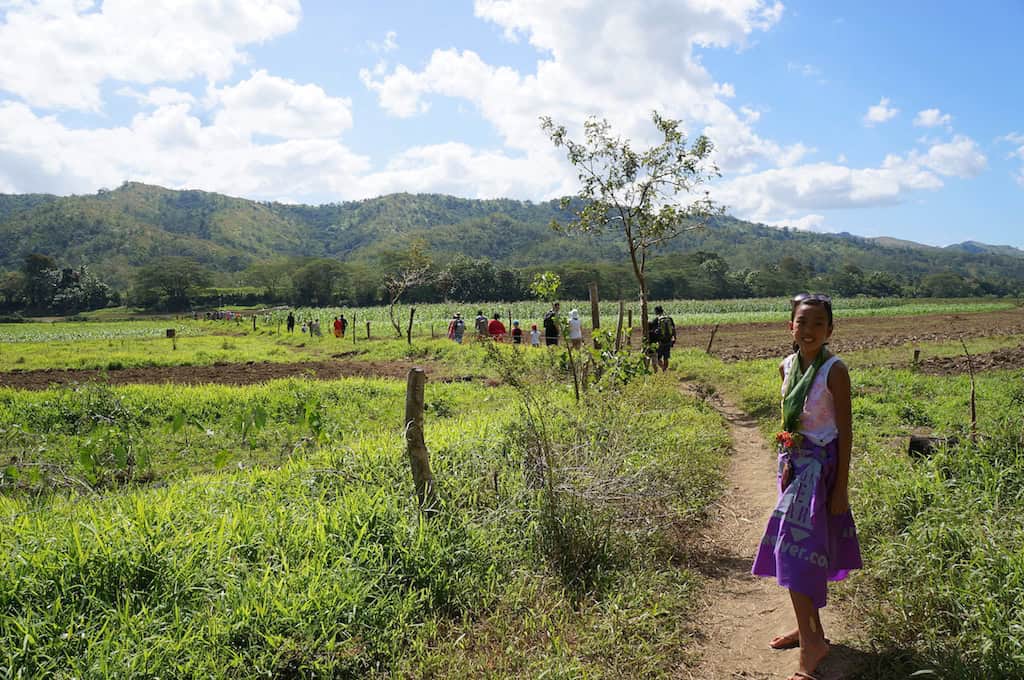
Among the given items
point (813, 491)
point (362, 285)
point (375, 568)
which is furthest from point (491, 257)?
point (813, 491)

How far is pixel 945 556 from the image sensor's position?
3785 millimetres

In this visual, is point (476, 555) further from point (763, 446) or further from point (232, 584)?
point (763, 446)

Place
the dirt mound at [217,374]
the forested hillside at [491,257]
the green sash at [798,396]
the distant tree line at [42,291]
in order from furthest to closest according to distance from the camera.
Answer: the forested hillside at [491,257] < the distant tree line at [42,291] < the dirt mound at [217,374] < the green sash at [798,396]

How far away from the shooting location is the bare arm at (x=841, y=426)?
3.16 metres

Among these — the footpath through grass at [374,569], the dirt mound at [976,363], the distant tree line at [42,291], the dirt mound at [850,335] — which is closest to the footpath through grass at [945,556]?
the footpath through grass at [374,569]

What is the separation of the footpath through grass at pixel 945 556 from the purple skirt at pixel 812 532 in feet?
1.90

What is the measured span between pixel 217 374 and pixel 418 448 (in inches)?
585

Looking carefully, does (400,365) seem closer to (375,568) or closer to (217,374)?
(217,374)

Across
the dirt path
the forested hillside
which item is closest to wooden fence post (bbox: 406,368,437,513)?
the dirt path

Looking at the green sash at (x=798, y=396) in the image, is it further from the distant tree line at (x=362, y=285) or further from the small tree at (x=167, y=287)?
the small tree at (x=167, y=287)

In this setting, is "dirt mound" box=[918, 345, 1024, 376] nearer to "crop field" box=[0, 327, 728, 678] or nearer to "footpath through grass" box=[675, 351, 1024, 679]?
"footpath through grass" box=[675, 351, 1024, 679]

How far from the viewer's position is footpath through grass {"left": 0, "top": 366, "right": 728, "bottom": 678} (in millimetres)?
3037

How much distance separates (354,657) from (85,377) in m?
17.4

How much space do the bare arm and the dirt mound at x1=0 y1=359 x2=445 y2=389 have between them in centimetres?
1314
